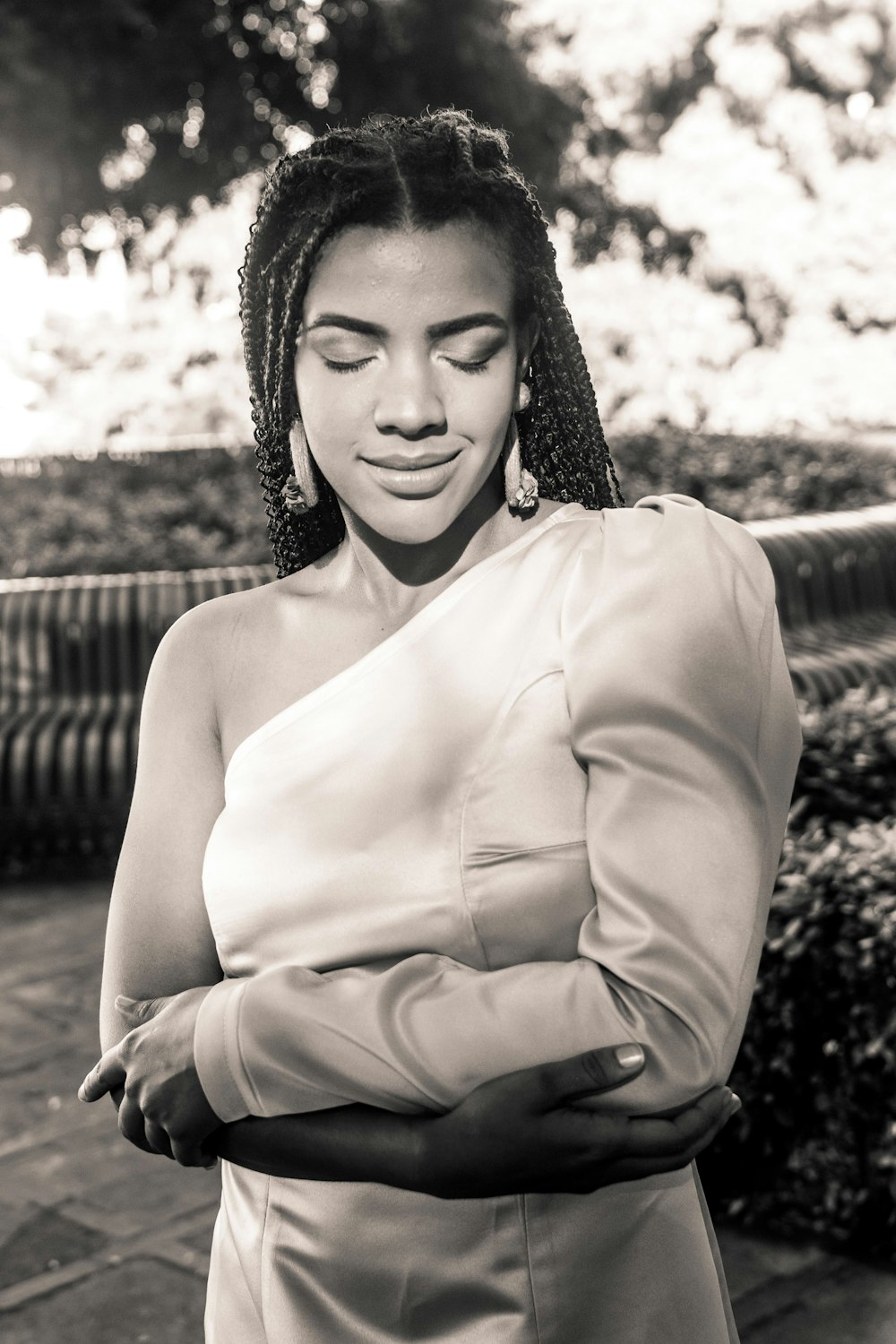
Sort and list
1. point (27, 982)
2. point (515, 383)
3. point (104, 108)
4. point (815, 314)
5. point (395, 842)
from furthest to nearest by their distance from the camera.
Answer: point (815, 314) < point (104, 108) < point (27, 982) < point (515, 383) < point (395, 842)

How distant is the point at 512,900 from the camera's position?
4.32ft

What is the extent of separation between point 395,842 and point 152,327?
16987 millimetres

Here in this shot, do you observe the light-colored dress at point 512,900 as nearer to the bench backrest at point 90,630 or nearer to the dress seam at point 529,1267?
the dress seam at point 529,1267

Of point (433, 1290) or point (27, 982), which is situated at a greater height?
point (433, 1290)

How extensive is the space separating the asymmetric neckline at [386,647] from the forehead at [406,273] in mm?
233

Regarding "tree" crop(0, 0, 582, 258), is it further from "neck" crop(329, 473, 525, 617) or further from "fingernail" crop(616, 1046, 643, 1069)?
"fingernail" crop(616, 1046, 643, 1069)

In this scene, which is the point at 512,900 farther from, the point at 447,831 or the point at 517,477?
the point at 517,477

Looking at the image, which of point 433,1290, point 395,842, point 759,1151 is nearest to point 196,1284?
point 759,1151

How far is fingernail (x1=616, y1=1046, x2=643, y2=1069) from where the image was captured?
121cm

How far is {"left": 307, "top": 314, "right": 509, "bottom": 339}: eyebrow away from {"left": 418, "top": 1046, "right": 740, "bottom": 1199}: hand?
0.67 m

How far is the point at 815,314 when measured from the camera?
1705cm

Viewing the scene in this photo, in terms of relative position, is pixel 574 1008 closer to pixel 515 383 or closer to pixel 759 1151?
pixel 515 383

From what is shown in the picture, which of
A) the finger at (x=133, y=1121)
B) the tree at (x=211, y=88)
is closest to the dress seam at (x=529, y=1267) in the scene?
the finger at (x=133, y=1121)

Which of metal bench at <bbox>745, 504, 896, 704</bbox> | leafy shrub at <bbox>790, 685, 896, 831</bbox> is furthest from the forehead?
metal bench at <bbox>745, 504, 896, 704</bbox>
